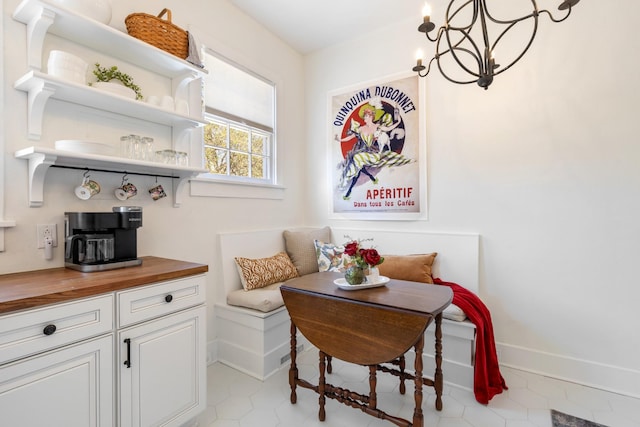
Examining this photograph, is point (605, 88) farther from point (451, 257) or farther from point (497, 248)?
point (451, 257)

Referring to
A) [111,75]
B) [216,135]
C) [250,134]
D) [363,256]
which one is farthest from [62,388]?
Answer: [250,134]

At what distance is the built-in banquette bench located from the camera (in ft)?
6.84

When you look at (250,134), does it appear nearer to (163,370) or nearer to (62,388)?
(163,370)

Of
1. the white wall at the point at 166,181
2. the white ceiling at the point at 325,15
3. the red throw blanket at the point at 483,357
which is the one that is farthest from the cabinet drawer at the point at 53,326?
the white ceiling at the point at 325,15

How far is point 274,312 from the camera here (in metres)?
2.21

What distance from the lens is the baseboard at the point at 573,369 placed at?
200cm

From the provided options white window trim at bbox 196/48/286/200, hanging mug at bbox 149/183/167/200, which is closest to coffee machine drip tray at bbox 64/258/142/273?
hanging mug at bbox 149/183/167/200

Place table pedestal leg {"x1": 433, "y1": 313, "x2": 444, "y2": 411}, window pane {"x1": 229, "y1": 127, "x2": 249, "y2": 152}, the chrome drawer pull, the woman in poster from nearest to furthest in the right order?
the chrome drawer pull < table pedestal leg {"x1": 433, "y1": 313, "x2": 444, "y2": 411} < window pane {"x1": 229, "y1": 127, "x2": 249, "y2": 152} < the woman in poster

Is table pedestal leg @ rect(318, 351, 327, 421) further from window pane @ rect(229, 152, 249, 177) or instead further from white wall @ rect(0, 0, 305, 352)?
window pane @ rect(229, 152, 249, 177)

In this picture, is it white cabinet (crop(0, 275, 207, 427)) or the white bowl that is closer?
white cabinet (crop(0, 275, 207, 427))

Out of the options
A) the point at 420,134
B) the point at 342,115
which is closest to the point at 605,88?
the point at 420,134

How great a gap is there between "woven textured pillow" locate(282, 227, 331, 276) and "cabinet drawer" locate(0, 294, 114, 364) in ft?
5.78

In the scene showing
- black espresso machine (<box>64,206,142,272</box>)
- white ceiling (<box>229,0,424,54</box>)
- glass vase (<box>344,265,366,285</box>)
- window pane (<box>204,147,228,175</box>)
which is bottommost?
glass vase (<box>344,265,366,285</box>)

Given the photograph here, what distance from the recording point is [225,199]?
2.53 meters
